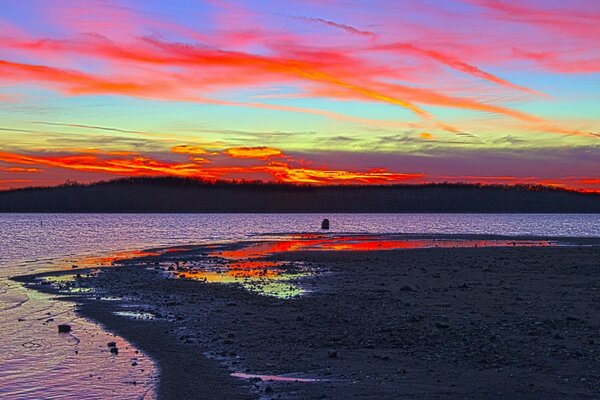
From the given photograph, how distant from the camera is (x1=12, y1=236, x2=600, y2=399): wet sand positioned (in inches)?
470

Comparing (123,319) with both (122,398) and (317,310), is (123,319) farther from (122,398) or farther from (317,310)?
(122,398)

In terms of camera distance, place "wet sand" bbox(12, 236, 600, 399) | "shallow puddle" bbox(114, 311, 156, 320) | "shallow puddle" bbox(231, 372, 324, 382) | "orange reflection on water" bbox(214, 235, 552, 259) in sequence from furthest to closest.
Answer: "orange reflection on water" bbox(214, 235, 552, 259), "shallow puddle" bbox(114, 311, 156, 320), "shallow puddle" bbox(231, 372, 324, 382), "wet sand" bbox(12, 236, 600, 399)

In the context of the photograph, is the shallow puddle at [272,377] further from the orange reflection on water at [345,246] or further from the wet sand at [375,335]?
the orange reflection on water at [345,246]

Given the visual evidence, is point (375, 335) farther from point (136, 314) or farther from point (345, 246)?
point (345, 246)

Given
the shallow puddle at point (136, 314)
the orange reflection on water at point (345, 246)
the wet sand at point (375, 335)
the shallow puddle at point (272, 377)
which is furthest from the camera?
the orange reflection on water at point (345, 246)

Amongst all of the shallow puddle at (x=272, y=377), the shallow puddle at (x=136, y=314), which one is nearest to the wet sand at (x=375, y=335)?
the shallow puddle at (x=272, y=377)

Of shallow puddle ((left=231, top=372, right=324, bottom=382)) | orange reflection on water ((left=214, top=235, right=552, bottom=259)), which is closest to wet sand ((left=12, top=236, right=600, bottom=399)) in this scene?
shallow puddle ((left=231, top=372, right=324, bottom=382))

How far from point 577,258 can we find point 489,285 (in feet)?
58.9

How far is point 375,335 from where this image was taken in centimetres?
1627

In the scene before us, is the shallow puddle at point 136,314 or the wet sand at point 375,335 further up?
the wet sand at point 375,335

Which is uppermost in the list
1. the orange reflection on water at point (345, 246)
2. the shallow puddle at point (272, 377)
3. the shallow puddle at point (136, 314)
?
the shallow puddle at point (272, 377)

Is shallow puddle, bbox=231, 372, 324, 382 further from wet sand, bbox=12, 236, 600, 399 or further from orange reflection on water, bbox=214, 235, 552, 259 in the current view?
orange reflection on water, bbox=214, 235, 552, 259

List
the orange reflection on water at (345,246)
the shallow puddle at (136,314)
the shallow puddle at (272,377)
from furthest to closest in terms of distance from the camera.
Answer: the orange reflection on water at (345,246) < the shallow puddle at (136,314) < the shallow puddle at (272,377)

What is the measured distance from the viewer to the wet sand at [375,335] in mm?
11938
